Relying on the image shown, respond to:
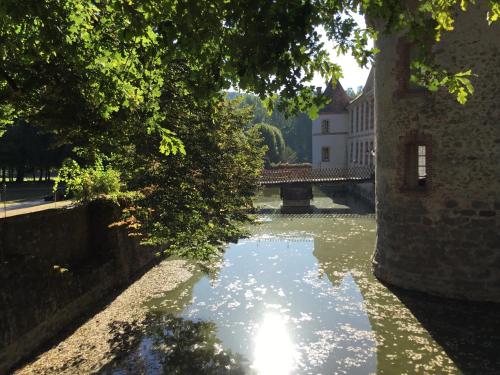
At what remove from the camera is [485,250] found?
414 inches

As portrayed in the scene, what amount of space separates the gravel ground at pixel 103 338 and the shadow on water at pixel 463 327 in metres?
6.44

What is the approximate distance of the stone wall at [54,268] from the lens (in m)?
8.00

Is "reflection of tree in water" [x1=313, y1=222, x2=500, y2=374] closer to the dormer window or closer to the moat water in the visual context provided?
the moat water

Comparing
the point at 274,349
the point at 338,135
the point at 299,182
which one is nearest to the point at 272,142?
the point at 338,135

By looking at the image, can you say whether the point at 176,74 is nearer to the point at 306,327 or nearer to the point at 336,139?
the point at 306,327

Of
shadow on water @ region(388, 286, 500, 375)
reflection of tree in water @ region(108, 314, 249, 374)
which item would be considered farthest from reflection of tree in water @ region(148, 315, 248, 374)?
shadow on water @ region(388, 286, 500, 375)

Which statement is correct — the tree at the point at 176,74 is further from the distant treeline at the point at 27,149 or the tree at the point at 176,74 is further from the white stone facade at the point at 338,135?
the white stone facade at the point at 338,135

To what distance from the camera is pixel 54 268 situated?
9547 millimetres

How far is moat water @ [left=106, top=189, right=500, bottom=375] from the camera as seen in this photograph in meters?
7.84

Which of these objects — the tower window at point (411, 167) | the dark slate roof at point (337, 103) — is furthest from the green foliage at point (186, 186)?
the dark slate roof at point (337, 103)

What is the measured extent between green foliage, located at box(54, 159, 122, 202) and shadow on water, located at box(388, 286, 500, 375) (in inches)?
354

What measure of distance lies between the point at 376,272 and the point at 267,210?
16360 millimetres

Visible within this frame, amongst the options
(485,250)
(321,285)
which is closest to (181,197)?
(321,285)

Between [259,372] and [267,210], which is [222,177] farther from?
[267,210]
